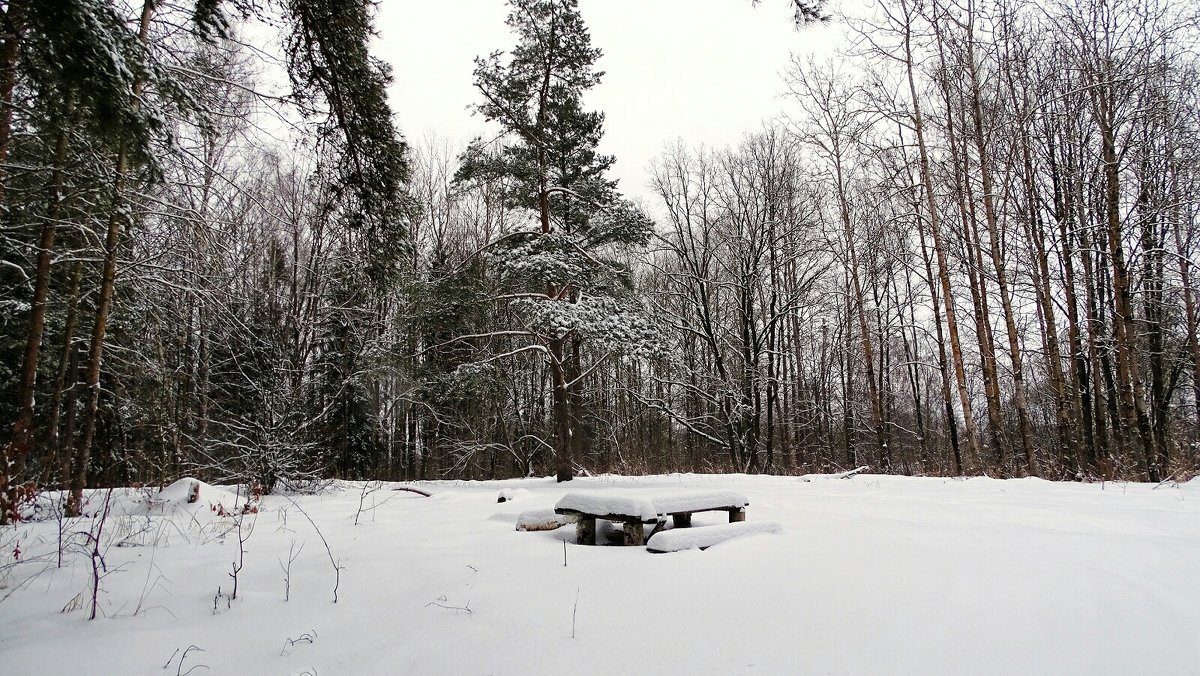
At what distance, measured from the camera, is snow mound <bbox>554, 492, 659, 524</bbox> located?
4000 mm

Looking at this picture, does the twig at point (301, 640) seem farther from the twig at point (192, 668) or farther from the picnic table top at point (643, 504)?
the picnic table top at point (643, 504)

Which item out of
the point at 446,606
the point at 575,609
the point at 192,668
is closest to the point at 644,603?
the point at 575,609

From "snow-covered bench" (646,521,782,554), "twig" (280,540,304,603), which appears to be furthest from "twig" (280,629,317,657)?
"snow-covered bench" (646,521,782,554)

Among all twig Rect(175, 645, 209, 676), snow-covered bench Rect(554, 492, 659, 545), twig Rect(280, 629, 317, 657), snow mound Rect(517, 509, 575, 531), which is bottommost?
twig Rect(175, 645, 209, 676)

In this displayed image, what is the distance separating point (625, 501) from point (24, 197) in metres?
7.19

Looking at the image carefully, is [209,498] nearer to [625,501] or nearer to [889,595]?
[625,501]

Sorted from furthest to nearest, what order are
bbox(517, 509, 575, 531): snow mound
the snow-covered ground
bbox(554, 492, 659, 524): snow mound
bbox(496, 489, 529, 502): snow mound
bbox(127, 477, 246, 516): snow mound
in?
1. bbox(496, 489, 529, 502): snow mound
2. bbox(127, 477, 246, 516): snow mound
3. bbox(517, 509, 575, 531): snow mound
4. bbox(554, 492, 659, 524): snow mound
5. the snow-covered ground

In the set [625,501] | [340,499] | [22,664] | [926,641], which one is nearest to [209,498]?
[340,499]

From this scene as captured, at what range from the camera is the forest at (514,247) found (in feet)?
14.7

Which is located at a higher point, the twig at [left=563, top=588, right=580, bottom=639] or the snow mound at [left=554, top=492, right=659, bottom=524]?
the snow mound at [left=554, top=492, right=659, bottom=524]

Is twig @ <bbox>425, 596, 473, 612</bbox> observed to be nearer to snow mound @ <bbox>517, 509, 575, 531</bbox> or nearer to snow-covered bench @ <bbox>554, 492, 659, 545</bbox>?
snow-covered bench @ <bbox>554, 492, 659, 545</bbox>

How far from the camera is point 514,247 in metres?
11.9

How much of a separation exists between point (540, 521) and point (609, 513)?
0.88 meters

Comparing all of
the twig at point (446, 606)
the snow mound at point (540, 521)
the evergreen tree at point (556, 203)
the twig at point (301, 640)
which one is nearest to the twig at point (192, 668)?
the twig at point (301, 640)
